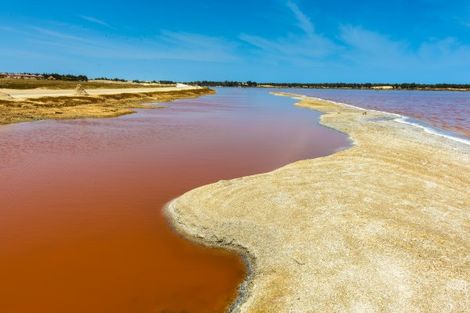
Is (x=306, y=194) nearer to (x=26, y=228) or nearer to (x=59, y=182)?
(x=26, y=228)

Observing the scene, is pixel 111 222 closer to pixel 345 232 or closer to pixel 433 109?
pixel 345 232

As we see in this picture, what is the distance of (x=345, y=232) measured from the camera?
9.57 m

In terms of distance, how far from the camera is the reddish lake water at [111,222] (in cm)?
805

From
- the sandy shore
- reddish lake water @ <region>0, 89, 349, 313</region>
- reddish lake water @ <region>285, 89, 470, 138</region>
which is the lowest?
reddish lake water @ <region>285, 89, 470, 138</region>

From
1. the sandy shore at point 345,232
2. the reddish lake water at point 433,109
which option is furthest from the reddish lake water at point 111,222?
the reddish lake water at point 433,109

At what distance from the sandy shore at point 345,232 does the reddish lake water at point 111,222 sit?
3.05 ft

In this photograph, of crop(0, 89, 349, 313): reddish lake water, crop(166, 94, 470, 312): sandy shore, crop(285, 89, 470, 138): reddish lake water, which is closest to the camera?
crop(166, 94, 470, 312): sandy shore

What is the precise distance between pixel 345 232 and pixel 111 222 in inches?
282

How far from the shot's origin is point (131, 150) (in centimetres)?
2250

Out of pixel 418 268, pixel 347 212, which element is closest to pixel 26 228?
pixel 347 212

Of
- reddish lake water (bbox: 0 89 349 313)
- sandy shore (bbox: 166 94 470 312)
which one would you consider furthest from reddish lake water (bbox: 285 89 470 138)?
sandy shore (bbox: 166 94 470 312)

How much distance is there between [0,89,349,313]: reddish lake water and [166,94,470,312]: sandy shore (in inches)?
36.6

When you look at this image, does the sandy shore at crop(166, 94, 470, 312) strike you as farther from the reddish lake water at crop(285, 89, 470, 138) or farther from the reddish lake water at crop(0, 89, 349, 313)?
the reddish lake water at crop(285, 89, 470, 138)

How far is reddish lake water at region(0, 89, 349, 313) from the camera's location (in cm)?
805
